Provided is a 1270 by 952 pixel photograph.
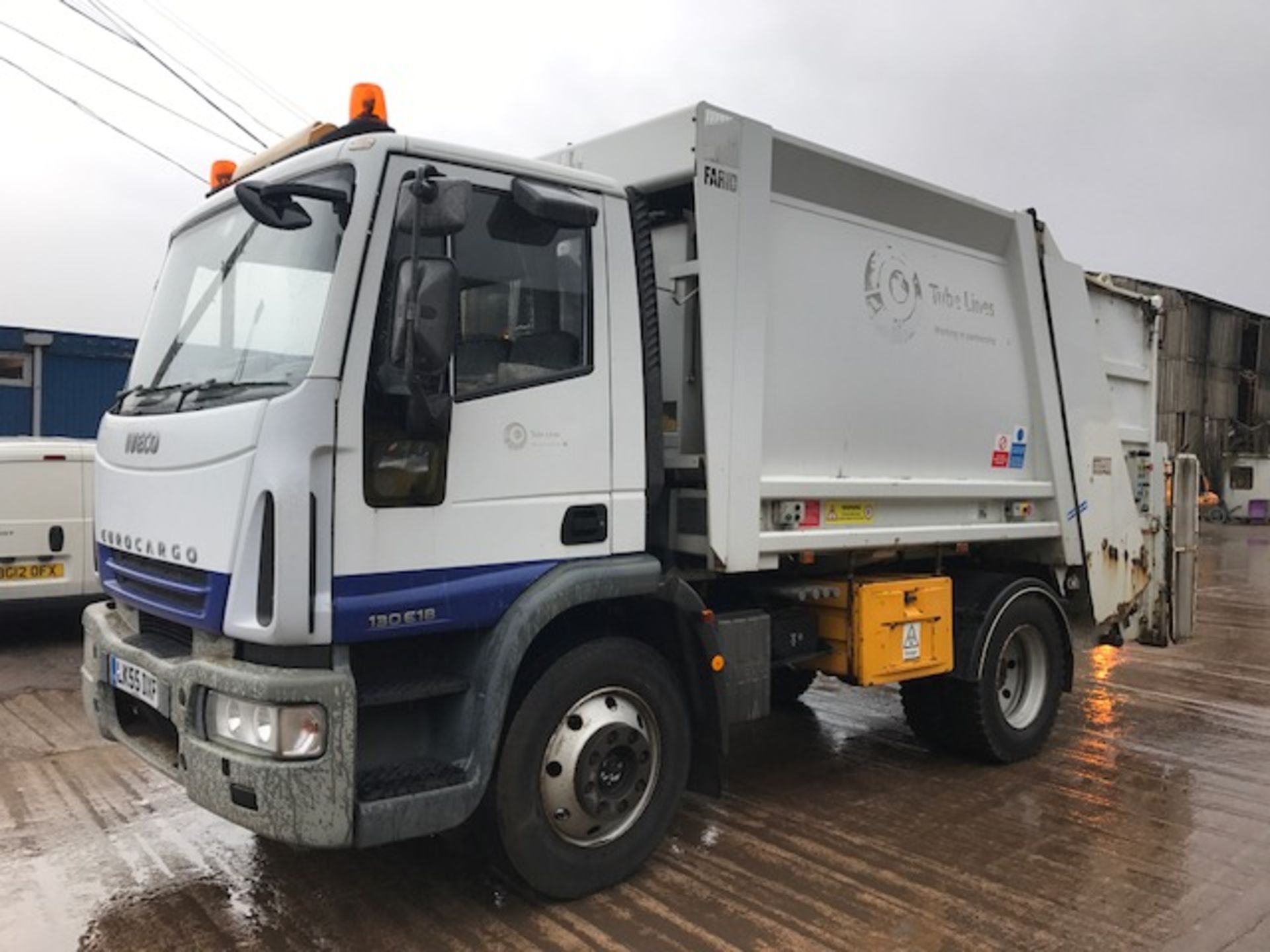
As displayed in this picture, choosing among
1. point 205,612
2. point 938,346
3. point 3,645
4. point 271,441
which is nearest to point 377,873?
point 205,612

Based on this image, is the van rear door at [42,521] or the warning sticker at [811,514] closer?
the warning sticker at [811,514]

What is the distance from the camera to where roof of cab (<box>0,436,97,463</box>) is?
8.09 metres

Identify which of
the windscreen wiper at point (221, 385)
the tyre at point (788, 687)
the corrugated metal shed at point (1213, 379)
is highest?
the corrugated metal shed at point (1213, 379)

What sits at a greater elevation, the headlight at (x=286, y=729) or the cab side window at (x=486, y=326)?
the cab side window at (x=486, y=326)

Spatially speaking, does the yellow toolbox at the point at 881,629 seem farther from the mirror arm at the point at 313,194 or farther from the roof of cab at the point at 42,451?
the roof of cab at the point at 42,451

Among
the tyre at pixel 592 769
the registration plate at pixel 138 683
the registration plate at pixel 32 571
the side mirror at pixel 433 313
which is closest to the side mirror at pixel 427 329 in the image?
the side mirror at pixel 433 313

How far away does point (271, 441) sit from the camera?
306cm

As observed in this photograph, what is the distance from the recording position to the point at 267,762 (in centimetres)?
303

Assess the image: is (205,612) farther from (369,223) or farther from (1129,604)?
(1129,604)

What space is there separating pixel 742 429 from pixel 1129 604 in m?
3.79

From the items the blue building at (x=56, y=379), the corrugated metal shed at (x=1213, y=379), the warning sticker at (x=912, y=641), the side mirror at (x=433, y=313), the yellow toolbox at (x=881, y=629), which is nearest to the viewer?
the side mirror at (x=433, y=313)

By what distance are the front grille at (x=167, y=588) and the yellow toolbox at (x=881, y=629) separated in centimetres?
290

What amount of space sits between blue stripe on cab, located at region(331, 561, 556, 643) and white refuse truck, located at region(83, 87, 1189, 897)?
0.04 feet

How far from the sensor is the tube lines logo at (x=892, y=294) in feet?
16.1
